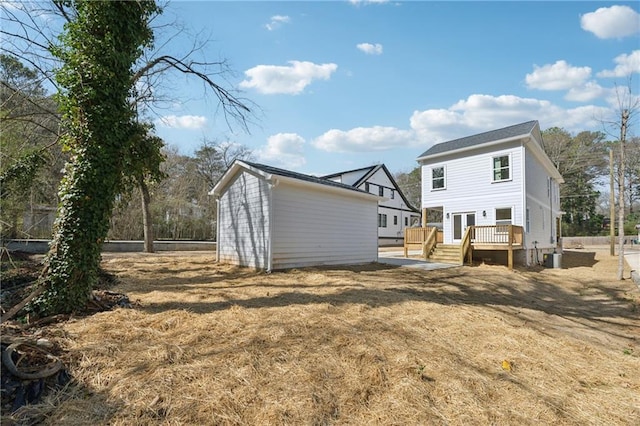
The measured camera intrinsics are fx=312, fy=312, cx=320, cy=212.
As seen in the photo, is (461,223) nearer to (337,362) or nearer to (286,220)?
(286,220)

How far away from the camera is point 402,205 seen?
1300 inches

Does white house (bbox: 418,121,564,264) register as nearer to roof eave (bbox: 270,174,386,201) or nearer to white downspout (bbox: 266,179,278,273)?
roof eave (bbox: 270,174,386,201)

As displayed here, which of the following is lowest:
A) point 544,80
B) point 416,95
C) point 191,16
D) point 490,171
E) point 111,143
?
point 111,143

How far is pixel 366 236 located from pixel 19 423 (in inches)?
442

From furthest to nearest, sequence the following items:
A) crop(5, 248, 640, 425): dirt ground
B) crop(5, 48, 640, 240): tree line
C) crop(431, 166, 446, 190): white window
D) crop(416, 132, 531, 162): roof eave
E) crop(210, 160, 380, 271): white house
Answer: crop(431, 166, 446, 190): white window → crop(416, 132, 531, 162): roof eave → crop(210, 160, 380, 271): white house → crop(5, 48, 640, 240): tree line → crop(5, 248, 640, 425): dirt ground

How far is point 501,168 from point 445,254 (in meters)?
5.02

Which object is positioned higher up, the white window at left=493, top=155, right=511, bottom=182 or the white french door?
the white window at left=493, top=155, right=511, bottom=182

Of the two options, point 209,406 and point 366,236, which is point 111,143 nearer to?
point 209,406

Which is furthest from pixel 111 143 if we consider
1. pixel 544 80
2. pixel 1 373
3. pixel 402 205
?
pixel 402 205

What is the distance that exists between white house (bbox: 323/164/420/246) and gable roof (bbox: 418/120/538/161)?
9.44m

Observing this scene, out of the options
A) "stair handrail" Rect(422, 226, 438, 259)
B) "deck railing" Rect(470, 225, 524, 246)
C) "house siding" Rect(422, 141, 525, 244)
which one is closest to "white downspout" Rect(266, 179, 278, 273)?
"stair handrail" Rect(422, 226, 438, 259)

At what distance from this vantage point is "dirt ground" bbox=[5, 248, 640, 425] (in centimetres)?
264

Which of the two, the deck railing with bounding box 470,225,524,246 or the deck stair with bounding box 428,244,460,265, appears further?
the deck stair with bounding box 428,244,460,265

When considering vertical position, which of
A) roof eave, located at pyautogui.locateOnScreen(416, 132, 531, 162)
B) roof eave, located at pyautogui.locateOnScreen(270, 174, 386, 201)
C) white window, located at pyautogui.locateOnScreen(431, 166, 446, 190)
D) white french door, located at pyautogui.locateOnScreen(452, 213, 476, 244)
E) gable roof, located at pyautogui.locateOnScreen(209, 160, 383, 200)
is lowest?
white french door, located at pyautogui.locateOnScreen(452, 213, 476, 244)
